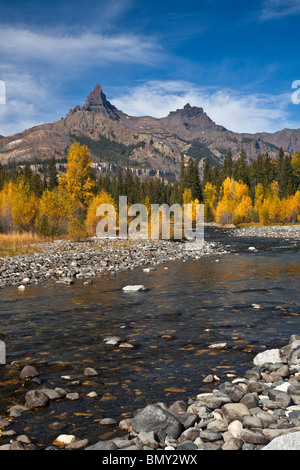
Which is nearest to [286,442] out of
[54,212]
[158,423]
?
[158,423]

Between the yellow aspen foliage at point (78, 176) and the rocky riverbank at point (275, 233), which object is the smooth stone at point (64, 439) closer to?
the rocky riverbank at point (275, 233)

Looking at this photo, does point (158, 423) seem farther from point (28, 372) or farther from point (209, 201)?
point (209, 201)

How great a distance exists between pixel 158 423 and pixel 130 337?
4536 millimetres

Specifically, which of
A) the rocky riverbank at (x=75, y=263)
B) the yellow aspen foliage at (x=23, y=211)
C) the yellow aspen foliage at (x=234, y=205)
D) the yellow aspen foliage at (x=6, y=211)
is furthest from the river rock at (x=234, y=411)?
the yellow aspen foliage at (x=234, y=205)

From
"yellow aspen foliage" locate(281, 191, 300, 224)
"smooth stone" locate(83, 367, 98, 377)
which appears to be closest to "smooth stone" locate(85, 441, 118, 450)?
"smooth stone" locate(83, 367, 98, 377)

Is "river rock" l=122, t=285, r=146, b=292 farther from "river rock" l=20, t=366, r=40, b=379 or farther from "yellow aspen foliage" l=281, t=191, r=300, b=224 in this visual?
"yellow aspen foliage" l=281, t=191, r=300, b=224

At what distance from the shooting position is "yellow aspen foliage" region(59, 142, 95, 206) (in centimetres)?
5038

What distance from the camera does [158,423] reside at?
486cm

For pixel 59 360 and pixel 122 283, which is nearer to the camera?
pixel 59 360

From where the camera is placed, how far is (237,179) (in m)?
116

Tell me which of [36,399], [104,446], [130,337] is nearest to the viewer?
[104,446]

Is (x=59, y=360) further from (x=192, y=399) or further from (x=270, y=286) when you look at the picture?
(x=270, y=286)
